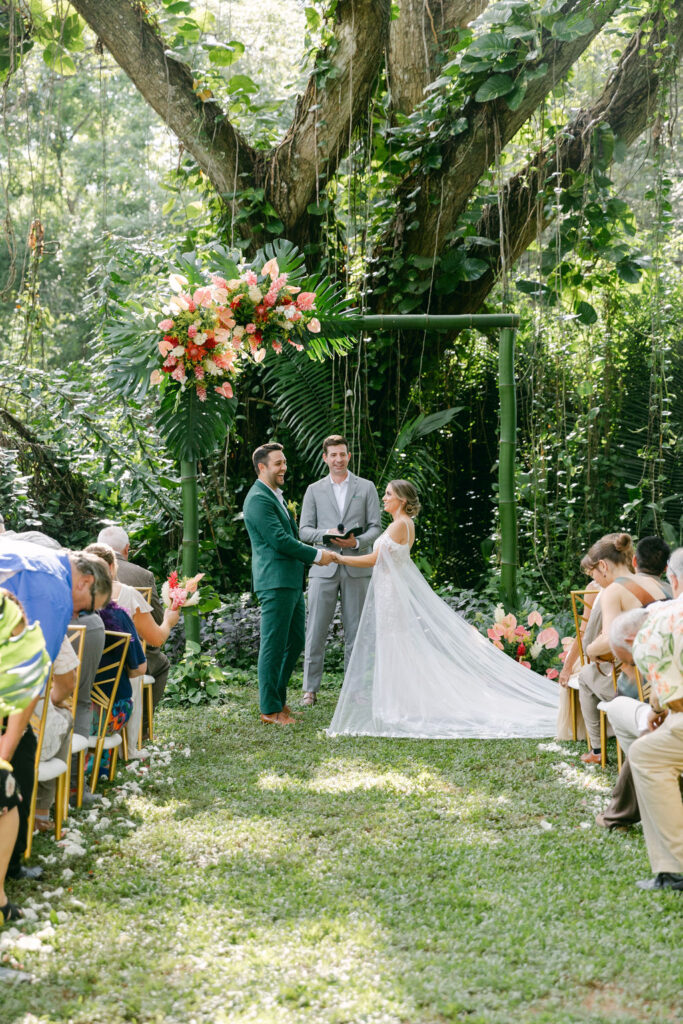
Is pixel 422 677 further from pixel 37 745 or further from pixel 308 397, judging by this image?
pixel 308 397

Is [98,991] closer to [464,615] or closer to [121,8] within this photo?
[464,615]

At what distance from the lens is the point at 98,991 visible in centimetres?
275

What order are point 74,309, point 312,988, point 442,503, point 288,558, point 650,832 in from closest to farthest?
point 312,988 < point 650,832 < point 288,558 < point 442,503 < point 74,309

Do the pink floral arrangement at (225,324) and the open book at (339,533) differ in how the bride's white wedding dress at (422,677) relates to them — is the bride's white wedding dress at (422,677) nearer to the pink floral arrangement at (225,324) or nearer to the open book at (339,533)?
the open book at (339,533)

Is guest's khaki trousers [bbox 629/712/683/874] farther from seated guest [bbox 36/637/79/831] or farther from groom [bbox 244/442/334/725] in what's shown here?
groom [bbox 244/442/334/725]

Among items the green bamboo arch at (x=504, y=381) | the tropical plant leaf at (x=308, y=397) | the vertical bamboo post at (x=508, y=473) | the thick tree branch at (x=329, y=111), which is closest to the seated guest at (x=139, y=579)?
the green bamboo arch at (x=504, y=381)

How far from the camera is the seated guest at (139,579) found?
5.45m

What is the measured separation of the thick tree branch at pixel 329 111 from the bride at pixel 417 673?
3463 millimetres

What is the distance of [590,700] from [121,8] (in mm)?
6322

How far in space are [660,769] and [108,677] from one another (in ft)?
7.71

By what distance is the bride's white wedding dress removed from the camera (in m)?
5.78

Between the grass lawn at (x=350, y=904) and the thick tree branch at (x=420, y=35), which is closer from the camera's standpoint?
the grass lawn at (x=350, y=904)

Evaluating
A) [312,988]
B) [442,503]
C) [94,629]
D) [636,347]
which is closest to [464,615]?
[442,503]

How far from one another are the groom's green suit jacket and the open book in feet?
1.88
